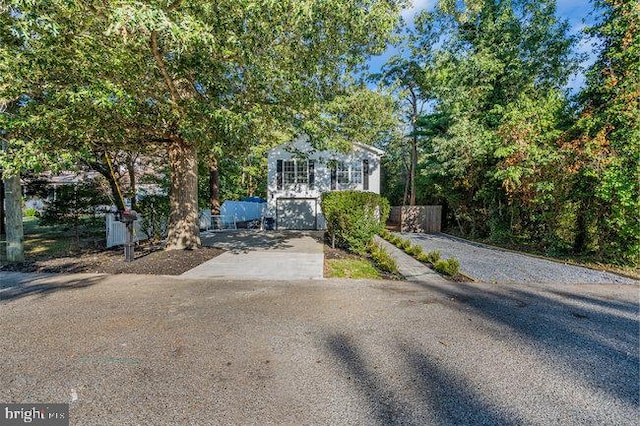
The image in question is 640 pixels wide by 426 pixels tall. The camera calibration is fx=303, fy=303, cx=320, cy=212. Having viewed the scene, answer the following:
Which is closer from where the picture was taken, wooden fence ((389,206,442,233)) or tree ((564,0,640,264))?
tree ((564,0,640,264))

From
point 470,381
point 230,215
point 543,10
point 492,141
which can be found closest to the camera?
point 470,381

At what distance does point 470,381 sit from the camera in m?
2.72

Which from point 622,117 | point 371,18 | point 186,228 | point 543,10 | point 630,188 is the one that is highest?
point 543,10

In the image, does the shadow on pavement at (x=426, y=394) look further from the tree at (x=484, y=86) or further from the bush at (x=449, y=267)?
the tree at (x=484, y=86)

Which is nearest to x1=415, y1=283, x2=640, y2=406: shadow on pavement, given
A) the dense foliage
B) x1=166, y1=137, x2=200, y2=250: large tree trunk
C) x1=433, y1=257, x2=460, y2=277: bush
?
x1=433, y1=257, x2=460, y2=277: bush

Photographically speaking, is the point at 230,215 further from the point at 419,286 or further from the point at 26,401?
the point at 26,401

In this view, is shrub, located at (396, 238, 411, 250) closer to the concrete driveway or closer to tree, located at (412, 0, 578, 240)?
the concrete driveway

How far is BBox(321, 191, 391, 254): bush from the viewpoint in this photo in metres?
9.00

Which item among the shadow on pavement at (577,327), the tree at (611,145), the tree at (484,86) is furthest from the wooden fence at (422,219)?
the shadow on pavement at (577,327)

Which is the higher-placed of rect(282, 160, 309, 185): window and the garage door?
rect(282, 160, 309, 185): window

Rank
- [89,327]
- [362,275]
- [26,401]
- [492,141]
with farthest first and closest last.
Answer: [492,141]
[362,275]
[89,327]
[26,401]

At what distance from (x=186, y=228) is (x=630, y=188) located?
11.6m

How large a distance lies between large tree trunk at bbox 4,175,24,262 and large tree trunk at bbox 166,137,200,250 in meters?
3.33

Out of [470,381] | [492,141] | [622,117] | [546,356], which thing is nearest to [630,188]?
[622,117]
